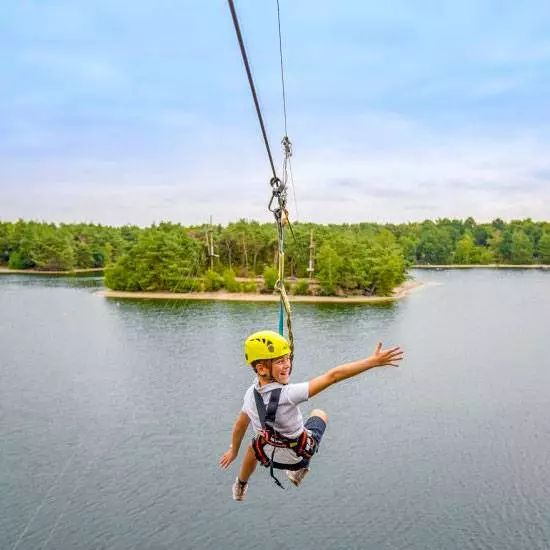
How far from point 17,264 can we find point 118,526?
9859 centimetres

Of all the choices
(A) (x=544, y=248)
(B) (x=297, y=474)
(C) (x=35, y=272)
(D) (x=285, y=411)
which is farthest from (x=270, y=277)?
(A) (x=544, y=248)

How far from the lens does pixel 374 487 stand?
22000mm

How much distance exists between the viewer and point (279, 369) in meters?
5.00

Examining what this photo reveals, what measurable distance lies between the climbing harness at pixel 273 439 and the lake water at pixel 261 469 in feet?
48.0

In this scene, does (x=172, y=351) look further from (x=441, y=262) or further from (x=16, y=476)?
(x=441, y=262)

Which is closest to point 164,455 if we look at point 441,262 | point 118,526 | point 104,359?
point 118,526

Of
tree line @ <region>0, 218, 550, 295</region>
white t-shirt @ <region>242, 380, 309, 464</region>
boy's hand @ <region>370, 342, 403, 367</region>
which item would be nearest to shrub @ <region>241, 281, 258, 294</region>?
tree line @ <region>0, 218, 550, 295</region>

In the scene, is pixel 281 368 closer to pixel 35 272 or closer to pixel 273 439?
pixel 273 439

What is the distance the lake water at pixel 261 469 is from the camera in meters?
19.7

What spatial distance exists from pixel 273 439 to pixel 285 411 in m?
0.38

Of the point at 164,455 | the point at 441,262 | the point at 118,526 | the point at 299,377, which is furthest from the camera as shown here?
the point at 441,262

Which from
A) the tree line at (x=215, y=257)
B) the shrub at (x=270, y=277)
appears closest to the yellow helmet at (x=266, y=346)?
the tree line at (x=215, y=257)

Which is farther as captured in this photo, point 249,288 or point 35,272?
point 35,272

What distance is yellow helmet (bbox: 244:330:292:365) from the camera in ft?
16.0
